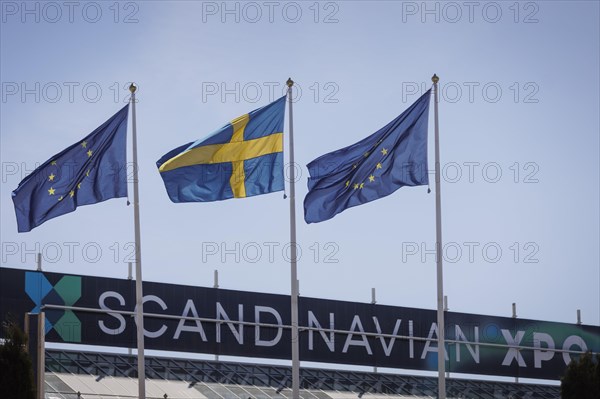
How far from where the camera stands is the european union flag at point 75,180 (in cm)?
3384

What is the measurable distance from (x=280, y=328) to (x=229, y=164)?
13107 millimetres

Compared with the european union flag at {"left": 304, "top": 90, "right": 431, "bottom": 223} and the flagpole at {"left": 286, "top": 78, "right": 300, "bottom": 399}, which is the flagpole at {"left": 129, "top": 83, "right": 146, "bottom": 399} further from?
the european union flag at {"left": 304, "top": 90, "right": 431, "bottom": 223}

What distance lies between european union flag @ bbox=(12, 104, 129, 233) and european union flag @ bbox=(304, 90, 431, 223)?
554 cm

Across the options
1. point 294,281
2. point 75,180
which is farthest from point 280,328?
point 75,180

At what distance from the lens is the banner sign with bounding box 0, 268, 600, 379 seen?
41312 mm

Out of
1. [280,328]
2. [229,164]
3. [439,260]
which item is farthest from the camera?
[280,328]

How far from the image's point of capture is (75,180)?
3403 centimetres

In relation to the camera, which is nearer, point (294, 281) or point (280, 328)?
point (294, 281)

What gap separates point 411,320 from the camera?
4984 centimetres

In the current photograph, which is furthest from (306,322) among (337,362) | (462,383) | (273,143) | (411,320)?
(273,143)

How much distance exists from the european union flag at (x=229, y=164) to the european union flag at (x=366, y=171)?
1265mm

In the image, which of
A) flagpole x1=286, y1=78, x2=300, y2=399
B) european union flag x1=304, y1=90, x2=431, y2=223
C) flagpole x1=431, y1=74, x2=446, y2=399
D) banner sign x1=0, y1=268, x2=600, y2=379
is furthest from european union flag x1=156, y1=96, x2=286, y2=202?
banner sign x1=0, y1=268, x2=600, y2=379

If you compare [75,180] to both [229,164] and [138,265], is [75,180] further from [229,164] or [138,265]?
[229,164]

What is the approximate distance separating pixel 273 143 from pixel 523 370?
23.0 meters
